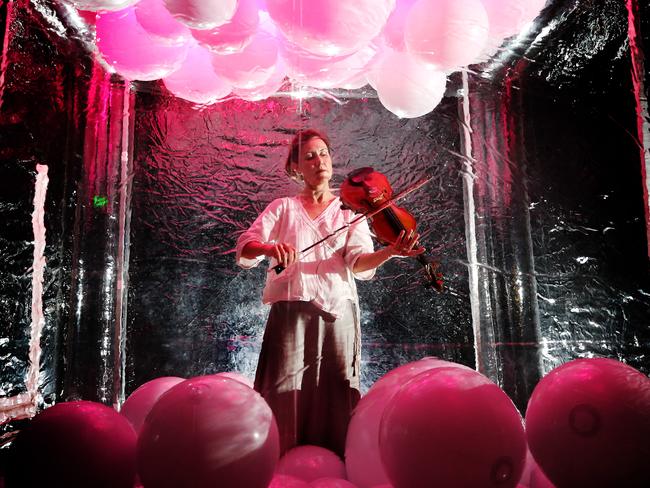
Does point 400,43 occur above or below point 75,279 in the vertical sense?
above

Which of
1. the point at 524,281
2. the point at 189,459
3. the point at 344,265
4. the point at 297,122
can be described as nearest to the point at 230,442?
the point at 189,459

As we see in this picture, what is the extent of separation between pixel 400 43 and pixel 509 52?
688 millimetres

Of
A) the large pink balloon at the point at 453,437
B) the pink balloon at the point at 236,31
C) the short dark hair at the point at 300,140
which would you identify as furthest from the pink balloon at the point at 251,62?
the large pink balloon at the point at 453,437

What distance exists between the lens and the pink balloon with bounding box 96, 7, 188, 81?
5.48 feet

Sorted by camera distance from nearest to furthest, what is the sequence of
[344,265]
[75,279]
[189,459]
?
1. [189,459]
2. [344,265]
3. [75,279]

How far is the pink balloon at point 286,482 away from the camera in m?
1.11

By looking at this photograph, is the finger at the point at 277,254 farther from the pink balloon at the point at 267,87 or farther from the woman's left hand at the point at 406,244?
the pink balloon at the point at 267,87

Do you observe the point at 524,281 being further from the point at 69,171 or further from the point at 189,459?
the point at 69,171

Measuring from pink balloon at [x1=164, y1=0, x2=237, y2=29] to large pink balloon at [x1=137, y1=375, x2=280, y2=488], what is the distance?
98 centimetres

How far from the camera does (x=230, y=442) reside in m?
0.96

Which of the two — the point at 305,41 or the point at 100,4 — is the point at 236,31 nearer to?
the point at 305,41

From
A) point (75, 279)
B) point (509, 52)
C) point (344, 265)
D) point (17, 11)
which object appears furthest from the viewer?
point (75, 279)

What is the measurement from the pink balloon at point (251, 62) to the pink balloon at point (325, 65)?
6cm

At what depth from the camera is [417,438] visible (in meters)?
0.93
